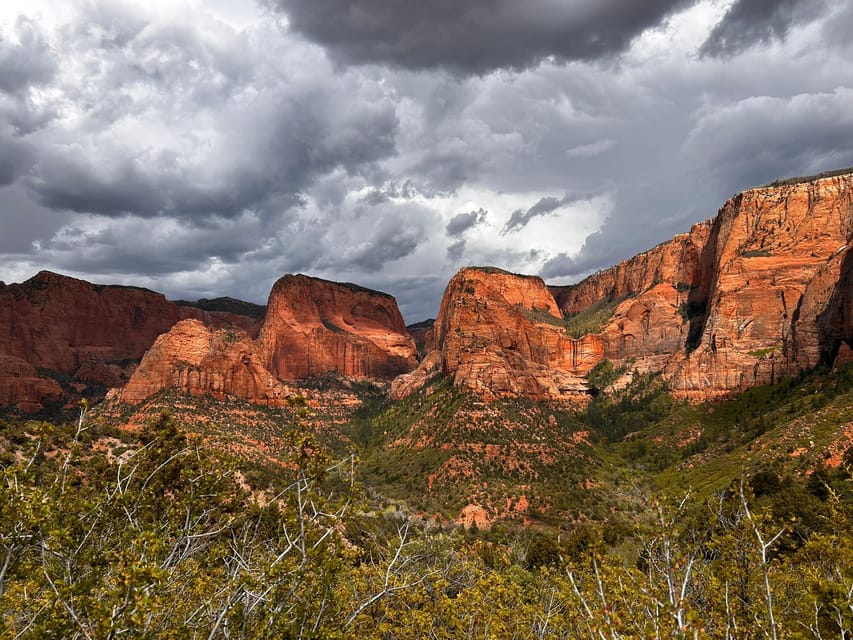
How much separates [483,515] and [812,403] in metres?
47.9

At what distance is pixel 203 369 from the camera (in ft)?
293

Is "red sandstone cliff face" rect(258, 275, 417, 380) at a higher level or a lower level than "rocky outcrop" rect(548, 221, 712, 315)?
lower

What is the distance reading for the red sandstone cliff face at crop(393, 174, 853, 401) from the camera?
261 feet

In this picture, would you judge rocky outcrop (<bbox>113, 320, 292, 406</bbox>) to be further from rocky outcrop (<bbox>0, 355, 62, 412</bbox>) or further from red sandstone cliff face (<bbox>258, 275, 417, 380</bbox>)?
rocky outcrop (<bbox>0, 355, 62, 412</bbox>)

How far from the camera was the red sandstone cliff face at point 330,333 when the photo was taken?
138750 mm

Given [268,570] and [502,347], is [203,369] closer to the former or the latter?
[502,347]

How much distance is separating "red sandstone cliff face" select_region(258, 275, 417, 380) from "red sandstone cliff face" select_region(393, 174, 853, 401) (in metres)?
34.2

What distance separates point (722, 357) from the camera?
290ft

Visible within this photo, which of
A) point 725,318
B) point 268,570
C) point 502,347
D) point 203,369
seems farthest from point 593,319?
point 268,570

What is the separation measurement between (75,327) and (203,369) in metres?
93.7

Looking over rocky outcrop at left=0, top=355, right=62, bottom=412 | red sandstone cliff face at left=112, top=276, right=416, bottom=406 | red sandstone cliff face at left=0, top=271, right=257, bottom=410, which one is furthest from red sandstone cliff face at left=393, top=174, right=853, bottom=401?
red sandstone cliff face at left=0, top=271, right=257, bottom=410

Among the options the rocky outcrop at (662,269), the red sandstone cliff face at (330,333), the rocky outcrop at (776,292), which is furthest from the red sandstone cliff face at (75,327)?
the rocky outcrop at (776,292)

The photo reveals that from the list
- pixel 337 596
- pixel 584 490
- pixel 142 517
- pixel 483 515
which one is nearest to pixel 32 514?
pixel 142 517

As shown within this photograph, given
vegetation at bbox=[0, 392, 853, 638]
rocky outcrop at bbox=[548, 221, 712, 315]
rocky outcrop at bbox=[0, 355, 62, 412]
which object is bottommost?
rocky outcrop at bbox=[0, 355, 62, 412]
